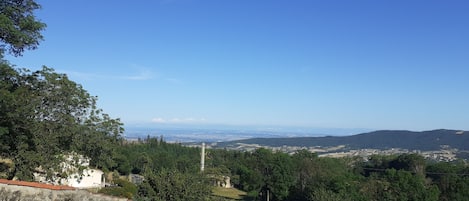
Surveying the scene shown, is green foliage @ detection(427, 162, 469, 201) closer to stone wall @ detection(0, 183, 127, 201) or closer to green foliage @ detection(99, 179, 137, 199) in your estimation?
green foliage @ detection(99, 179, 137, 199)

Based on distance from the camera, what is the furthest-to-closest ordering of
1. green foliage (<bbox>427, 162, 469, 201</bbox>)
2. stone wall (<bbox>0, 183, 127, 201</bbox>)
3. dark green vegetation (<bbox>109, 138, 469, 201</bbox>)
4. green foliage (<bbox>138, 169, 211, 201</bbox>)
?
green foliage (<bbox>427, 162, 469, 201</bbox>)
dark green vegetation (<bbox>109, 138, 469, 201</bbox>)
green foliage (<bbox>138, 169, 211, 201</bbox>)
stone wall (<bbox>0, 183, 127, 201</bbox>)

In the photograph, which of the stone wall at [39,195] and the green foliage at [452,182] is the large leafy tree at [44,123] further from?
the green foliage at [452,182]

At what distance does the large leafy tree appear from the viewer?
16.4 meters

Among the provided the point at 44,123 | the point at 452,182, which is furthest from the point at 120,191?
the point at 452,182

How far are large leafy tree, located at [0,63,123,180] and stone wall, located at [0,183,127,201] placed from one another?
17.2 ft

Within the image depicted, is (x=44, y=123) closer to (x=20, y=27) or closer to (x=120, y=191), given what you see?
(x=20, y=27)

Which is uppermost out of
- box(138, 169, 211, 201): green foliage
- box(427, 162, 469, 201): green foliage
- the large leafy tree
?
the large leafy tree

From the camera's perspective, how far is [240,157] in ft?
322

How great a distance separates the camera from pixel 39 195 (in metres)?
10.8

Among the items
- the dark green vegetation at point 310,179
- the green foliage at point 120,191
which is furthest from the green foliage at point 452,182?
the green foliage at point 120,191

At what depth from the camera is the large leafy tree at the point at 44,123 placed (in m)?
16.4

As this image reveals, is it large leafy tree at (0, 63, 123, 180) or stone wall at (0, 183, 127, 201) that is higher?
large leafy tree at (0, 63, 123, 180)

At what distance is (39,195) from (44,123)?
7832 millimetres

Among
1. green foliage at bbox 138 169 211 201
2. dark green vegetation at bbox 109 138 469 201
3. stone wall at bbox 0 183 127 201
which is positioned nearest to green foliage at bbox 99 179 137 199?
green foliage at bbox 138 169 211 201
